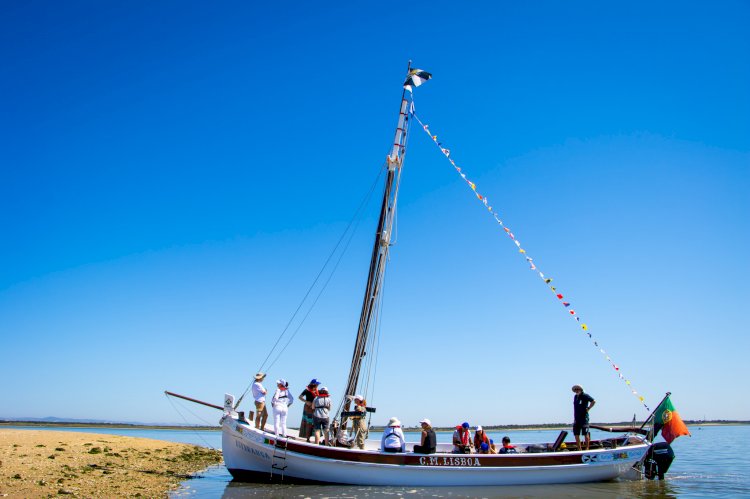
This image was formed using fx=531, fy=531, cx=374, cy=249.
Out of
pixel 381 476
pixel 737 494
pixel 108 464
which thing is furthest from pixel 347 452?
pixel 737 494

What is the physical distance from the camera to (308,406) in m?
18.9

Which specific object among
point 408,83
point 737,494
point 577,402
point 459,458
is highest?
point 408,83

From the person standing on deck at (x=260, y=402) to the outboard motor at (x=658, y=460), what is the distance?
14319 mm

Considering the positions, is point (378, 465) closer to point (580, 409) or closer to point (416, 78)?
point (580, 409)

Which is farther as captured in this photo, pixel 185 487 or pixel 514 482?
pixel 514 482

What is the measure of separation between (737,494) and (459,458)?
28.7 ft

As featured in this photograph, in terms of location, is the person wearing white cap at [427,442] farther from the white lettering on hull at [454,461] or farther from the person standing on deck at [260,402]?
the person standing on deck at [260,402]

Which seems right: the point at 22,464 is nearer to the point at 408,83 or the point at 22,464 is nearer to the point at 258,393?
the point at 258,393

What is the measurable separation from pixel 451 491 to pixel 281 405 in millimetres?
6187

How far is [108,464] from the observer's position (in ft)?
63.4

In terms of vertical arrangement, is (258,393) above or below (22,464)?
above

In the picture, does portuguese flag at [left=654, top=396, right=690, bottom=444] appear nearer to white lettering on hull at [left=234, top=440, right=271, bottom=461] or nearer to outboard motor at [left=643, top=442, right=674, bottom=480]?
outboard motor at [left=643, top=442, right=674, bottom=480]

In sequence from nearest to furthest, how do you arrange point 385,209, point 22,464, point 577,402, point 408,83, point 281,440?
point 22,464 < point 281,440 < point 577,402 < point 385,209 < point 408,83

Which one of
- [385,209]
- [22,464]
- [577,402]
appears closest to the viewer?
[22,464]
